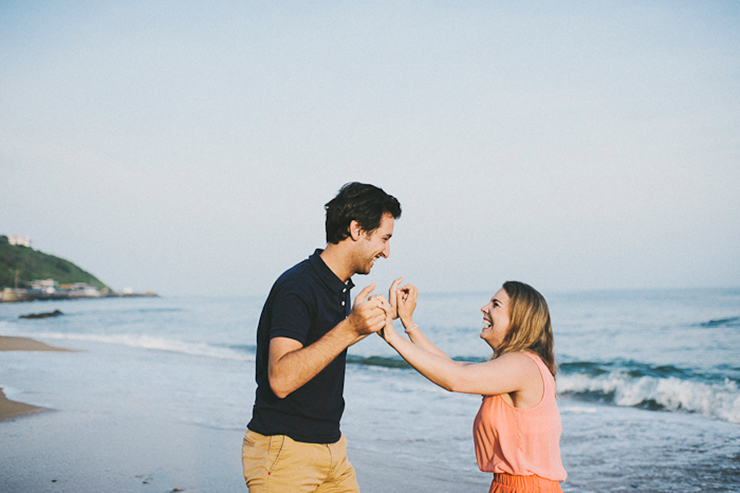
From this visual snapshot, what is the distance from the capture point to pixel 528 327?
291cm

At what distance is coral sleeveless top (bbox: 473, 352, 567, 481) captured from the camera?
2646mm

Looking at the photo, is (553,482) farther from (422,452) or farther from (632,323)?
(632,323)

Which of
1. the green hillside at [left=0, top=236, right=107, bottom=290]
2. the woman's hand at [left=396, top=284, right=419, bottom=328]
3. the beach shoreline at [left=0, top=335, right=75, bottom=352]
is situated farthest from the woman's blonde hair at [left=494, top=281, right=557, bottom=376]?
the green hillside at [left=0, top=236, right=107, bottom=290]

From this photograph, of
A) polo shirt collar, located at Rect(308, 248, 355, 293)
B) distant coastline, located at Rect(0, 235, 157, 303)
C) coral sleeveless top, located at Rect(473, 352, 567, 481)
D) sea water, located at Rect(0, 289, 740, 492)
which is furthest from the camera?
distant coastline, located at Rect(0, 235, 157, 303)

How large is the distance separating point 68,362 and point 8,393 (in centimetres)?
523

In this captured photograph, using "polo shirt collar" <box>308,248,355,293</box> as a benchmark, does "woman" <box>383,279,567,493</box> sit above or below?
below

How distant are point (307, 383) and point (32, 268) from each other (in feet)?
383

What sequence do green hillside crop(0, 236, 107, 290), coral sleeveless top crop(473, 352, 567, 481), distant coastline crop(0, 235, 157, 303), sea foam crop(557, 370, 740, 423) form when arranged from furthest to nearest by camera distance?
1. green hillside crop(0, 236, 107, 290)
2. distant coastline crop(0, 235, 157, 303)
3. sea foam crop(557, 370, 740, 423)
4. coral sleeveless top crop(473, 352, 567, 481)

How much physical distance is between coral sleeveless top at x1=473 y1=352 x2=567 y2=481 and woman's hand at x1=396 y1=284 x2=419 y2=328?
0.66 meters

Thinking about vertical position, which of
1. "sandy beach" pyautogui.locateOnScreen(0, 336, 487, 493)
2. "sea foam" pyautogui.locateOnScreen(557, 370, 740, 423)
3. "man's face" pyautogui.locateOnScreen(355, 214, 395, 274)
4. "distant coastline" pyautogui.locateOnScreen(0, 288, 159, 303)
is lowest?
"distant coastline" pyautogui.locateOnScreen(0, 288, 159, 303)

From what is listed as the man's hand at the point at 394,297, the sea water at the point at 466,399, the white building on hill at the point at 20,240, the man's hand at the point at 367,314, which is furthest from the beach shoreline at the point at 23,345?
the white building on hill at the point at 20,240

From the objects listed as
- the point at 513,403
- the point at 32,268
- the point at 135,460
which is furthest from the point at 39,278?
the point at 513,403

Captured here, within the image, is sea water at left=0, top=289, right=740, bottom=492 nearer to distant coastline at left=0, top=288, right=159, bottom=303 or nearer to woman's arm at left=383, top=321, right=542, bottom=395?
woman's arm at left=383, top=321, right=542, bottom=395

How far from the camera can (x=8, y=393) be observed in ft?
30.9
